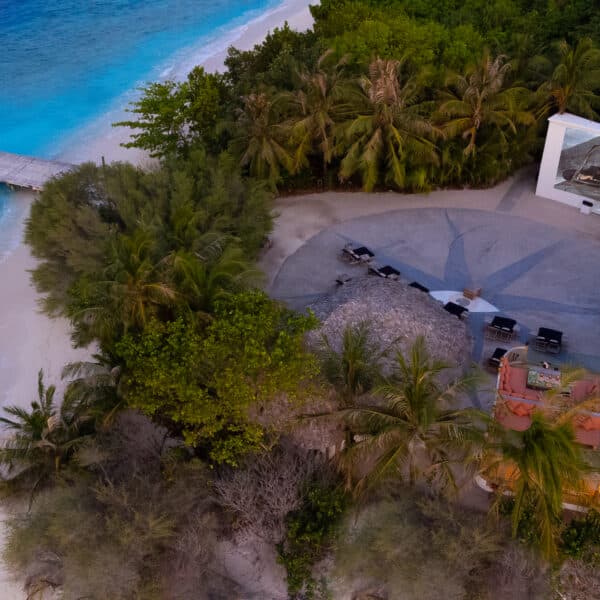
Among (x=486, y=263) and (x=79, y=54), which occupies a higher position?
(x=79, y=54)

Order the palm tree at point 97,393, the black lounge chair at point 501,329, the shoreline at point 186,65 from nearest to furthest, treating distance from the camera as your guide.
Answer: the palm tree at point 97,393 → the black lounge chair at point 501,329 → the shoreline at point 186,65

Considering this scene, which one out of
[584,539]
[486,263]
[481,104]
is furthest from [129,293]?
[481,104]

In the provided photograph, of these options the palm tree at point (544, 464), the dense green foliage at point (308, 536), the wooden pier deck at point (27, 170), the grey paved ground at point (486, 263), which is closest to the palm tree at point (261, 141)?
the grey paved ground at point (486, 263)

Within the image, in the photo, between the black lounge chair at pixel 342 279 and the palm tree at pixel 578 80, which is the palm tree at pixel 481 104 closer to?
the palm tree at pixel 578 80

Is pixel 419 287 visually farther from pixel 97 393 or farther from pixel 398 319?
pixel 97 393

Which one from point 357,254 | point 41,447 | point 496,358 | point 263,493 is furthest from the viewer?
point 357,254

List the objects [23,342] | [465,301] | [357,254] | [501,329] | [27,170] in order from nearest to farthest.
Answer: [501,329]
[465,301]
[23,342]
[357,254]
[27,170]
